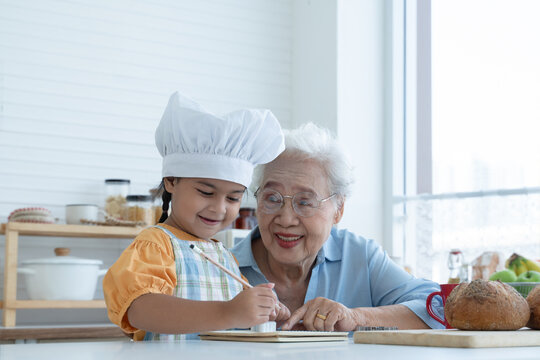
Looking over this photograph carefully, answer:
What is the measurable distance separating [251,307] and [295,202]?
2.67 ft

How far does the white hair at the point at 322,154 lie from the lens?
217cm

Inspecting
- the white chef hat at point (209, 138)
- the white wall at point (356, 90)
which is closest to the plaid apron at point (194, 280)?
the white chef hat at point (209, 138)

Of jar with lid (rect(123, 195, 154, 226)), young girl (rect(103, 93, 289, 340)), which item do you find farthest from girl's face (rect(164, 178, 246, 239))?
jar with lid (rect(123, 195, 154, 226))

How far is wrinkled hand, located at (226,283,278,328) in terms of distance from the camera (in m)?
1.33

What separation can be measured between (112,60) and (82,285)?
1.49 meters

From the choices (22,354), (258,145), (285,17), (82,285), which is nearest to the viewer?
(22,354)

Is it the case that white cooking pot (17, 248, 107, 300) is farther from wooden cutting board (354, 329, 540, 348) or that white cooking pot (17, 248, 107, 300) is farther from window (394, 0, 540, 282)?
wooden cutting board (354, 329, 540, 348)

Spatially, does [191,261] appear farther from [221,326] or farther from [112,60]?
[112,60]

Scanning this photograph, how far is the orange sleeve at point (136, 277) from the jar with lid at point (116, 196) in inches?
92.0

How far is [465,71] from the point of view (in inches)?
157

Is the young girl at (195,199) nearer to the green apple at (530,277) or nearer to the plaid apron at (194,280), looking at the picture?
the plaid apron at (194,280)

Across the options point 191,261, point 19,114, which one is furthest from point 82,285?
point 191,261

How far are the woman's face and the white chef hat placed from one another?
0.34 m

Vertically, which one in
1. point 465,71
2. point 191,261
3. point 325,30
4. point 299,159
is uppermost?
point 325,30
